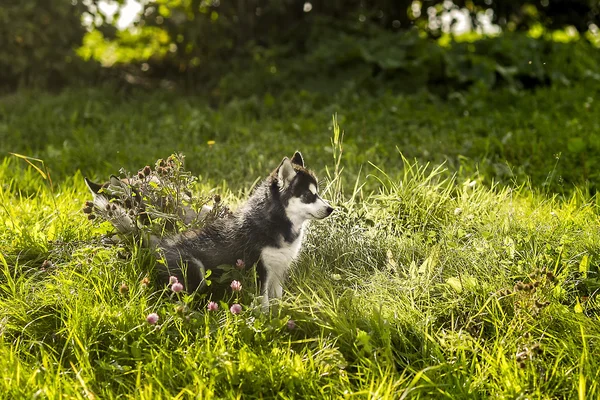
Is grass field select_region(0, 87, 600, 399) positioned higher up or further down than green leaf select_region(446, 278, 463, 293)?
further down

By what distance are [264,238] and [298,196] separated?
281 millimetres

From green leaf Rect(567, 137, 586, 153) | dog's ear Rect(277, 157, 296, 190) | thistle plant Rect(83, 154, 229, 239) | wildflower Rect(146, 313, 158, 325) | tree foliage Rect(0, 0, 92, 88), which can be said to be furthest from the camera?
tree foliage Rect(0, 0, 92, 88)

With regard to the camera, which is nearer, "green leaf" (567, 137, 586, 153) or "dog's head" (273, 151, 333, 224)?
"dog's head" (273, 151, 333, 224)

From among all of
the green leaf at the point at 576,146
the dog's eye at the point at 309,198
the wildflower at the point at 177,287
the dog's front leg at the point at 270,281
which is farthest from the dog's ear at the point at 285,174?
the green leaf at the point at 576,146

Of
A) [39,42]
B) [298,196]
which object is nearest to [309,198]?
[298,196]

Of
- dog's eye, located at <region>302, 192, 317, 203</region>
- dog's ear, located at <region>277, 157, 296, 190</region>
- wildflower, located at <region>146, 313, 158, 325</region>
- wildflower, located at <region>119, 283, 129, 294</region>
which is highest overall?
dog's ear, located at <region>277, 157, 296, 190</region>

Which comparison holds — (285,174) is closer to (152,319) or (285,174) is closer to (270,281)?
(270,281)

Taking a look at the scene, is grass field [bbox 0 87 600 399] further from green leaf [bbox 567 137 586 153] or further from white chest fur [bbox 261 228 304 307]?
green leaf [bbox 567 137 586 153]

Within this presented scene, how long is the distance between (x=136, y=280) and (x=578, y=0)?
8.58m

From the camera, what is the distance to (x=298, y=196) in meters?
3.65

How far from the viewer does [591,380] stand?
315 cm

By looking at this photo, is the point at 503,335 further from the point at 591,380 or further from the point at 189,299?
the point at 189,299

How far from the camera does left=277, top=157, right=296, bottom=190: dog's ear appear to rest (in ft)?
11.7

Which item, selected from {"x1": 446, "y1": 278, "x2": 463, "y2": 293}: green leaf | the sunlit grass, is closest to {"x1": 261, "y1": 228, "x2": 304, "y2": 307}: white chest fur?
the sunlit grass
